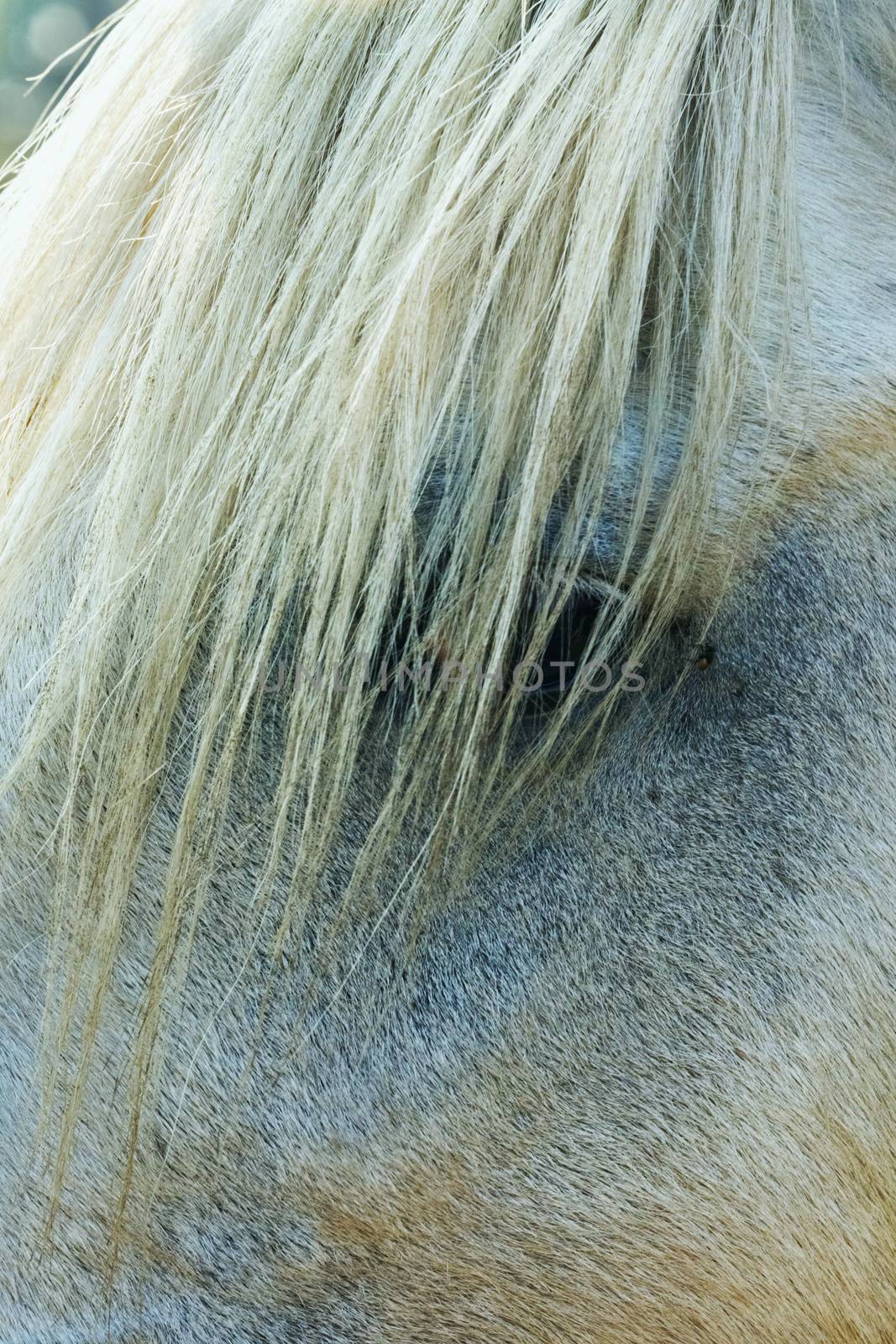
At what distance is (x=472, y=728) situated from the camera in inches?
24.3

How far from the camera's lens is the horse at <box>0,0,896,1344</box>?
0.62 m

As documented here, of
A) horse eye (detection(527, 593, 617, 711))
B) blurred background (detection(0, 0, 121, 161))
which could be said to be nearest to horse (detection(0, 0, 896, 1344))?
horse eye (detection(527, 593, 617, 711))

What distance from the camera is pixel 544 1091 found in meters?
0.65

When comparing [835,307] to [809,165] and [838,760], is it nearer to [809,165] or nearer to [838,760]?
[809,165]

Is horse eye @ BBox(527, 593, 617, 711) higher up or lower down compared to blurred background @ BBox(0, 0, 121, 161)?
lower down

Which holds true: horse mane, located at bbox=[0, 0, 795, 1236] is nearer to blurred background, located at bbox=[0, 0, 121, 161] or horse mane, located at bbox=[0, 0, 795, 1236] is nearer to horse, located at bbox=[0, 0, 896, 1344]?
horse, located at bbox=[0, 0, 896, 1344]

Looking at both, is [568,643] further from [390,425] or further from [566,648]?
[390,425]

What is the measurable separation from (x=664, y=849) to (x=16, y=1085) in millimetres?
398

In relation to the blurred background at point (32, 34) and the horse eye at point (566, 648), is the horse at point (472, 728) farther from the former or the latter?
the blurred background at point (32, 34)

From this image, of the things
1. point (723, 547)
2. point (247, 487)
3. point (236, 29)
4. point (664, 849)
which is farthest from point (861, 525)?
point (236, 29)

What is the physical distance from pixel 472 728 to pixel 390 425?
17 cm

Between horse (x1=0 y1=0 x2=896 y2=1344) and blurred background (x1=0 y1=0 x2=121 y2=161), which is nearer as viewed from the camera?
horse (x1=0 y1=0 x2=896 y2=1344)

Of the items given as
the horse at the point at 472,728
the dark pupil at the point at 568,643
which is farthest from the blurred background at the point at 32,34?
the dark pupil at the point at 568,643

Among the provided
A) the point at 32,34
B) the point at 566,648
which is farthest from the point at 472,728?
the point at 32,34
